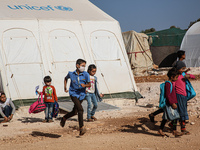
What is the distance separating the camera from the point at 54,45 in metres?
→ 9.68

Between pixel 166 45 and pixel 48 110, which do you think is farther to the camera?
pixel 166 45

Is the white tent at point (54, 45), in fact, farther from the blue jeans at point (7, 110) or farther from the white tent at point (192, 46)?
the white tent at point (192, 46)

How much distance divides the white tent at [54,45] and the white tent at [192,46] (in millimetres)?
10268

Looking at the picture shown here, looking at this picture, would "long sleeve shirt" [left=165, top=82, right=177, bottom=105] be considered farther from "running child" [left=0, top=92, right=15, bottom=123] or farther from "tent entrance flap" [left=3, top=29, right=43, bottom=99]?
"tent entrance flap" [left=3, top=29, right=43, bottom=99]

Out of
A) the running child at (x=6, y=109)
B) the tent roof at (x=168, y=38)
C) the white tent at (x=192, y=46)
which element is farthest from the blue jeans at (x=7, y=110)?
the tent roof at (x=168, y=38)

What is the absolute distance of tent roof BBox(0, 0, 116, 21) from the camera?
387 inches

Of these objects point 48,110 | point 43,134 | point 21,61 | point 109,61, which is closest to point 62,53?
point 21,61

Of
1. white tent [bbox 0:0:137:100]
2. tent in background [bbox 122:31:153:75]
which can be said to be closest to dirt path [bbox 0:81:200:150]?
white tent [bbox 0:0:137:100]

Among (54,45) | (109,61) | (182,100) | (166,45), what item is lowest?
(182,100)

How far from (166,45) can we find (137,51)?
11.1 feet

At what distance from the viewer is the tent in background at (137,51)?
1961cm

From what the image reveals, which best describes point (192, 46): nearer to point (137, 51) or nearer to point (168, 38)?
point (168, 38)

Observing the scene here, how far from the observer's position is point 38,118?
319 inches

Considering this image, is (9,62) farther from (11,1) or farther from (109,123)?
(109,123)
